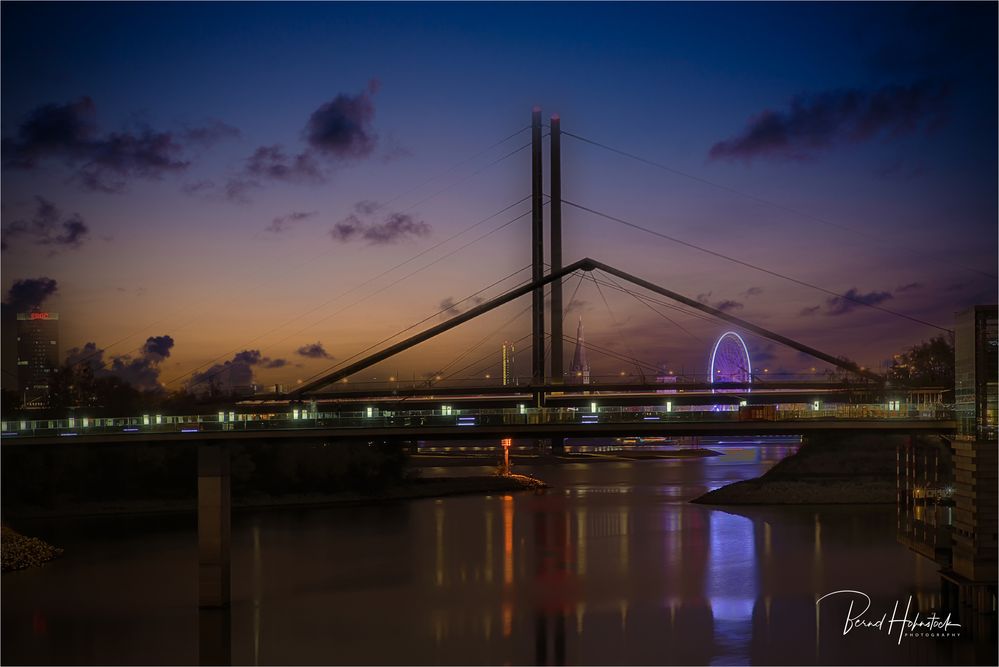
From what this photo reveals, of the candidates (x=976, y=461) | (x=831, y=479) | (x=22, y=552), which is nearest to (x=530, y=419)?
(x=976, y=461)

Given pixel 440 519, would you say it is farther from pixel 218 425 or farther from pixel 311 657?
pixel 311 657

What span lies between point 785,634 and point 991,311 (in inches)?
392

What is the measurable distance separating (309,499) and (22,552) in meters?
30.1

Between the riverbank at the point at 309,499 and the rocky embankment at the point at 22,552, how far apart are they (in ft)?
50.8

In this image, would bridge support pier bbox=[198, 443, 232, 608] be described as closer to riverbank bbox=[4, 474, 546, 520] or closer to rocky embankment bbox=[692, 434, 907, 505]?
riverbank bbox=[4, 474, 546, 520]

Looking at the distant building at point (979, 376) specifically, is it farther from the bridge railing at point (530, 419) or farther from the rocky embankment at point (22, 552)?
the rocky embankment at point (22, 552)

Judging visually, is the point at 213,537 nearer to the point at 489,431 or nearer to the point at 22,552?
the point at 489,431

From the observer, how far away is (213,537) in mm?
30469

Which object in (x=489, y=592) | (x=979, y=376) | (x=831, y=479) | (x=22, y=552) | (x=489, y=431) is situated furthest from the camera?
(x=831, y=479)

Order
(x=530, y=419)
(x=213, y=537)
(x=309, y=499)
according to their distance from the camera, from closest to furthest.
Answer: (x=213, y=537)
(x=530, y=419)
(x=309, y=499)

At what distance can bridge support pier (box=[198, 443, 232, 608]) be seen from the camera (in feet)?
100

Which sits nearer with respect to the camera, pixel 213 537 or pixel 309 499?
pixel 213 537

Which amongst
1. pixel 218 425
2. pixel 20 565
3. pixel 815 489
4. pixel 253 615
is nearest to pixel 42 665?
pixel 253 615

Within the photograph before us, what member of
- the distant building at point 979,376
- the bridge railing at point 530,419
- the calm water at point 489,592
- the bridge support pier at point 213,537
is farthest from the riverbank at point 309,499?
the distant building at point 979,376
